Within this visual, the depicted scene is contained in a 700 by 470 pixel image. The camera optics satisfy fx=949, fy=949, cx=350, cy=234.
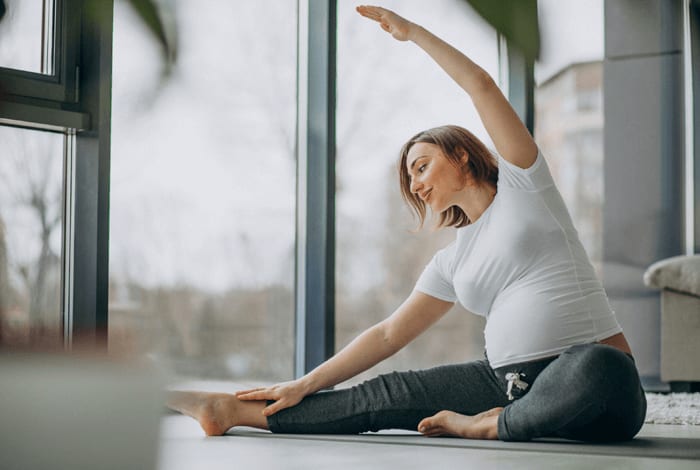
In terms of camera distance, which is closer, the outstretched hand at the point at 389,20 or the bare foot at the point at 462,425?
the outstretched hand at the point at 389,20

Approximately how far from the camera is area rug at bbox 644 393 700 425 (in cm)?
295

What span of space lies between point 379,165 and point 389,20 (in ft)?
8.83

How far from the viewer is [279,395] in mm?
2498

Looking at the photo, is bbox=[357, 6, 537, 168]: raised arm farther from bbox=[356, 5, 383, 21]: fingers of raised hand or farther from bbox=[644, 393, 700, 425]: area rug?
bbox=[644, 393, 700, 425]: area rug

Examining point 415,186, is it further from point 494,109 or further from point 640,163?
point 640,163

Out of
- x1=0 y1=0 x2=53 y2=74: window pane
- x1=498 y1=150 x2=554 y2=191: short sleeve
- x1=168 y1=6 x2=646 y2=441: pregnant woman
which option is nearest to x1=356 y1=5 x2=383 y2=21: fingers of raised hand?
x1=168 y1=6 x2=646 y2=441: pregnant woman

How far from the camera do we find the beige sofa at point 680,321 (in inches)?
160

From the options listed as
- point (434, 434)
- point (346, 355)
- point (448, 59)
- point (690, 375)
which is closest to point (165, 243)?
point (346, 355)

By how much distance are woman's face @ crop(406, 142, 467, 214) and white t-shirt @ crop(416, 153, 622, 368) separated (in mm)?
120

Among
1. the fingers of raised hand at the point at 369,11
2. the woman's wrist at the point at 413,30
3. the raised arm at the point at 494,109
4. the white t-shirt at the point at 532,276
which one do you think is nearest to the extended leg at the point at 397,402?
the white t-shirt at the point at 532,276

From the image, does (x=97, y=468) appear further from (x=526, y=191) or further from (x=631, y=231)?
(x=631, y=231)

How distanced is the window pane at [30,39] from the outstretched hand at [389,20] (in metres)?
1.53

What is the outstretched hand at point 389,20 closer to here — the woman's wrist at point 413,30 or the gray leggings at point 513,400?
the woman's wrist at point 413,30

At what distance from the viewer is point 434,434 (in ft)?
7.91
